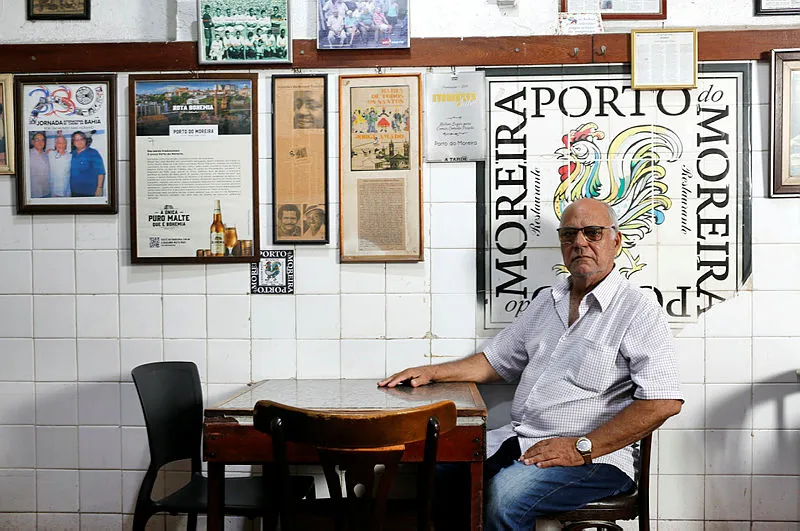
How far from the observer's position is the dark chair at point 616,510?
7.29 ft

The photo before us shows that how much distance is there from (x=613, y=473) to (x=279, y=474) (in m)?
1.11

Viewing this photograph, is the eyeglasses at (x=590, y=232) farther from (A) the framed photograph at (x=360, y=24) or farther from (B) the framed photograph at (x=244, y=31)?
(B) the framed photograph at (x=244, y=31)

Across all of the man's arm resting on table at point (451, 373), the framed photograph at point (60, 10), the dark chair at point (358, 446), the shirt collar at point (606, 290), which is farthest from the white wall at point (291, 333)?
the dark chair at point (358, 446)

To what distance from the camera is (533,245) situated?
289 cm

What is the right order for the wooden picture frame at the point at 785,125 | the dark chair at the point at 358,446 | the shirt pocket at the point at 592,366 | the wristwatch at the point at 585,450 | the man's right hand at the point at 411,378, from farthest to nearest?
the wooden picture frame at the point at 785,125 < the man's right hand at the point at 411,378 < the shirt pocket at the point at 592,366 < the wristwatch at the point at 585,450 < the dark chair at the point at 358,446

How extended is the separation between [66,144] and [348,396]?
1698mm

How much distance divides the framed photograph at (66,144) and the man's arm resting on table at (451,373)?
1451 millimetres

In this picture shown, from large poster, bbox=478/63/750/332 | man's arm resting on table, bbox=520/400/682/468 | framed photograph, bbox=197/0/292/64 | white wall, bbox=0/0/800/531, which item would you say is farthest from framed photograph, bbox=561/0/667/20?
man's arm resting on table, bbox=520/400/682/468

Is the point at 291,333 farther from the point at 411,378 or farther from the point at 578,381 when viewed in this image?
the point at 578,381

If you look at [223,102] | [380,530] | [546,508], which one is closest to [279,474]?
[380,530]

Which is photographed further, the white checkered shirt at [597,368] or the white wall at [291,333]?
the white wall at [291,333]

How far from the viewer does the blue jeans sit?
2188 mm

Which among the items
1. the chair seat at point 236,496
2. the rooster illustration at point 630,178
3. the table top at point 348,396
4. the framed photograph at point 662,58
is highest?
the framed photograph at point 662,58

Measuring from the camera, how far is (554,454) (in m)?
2.24
